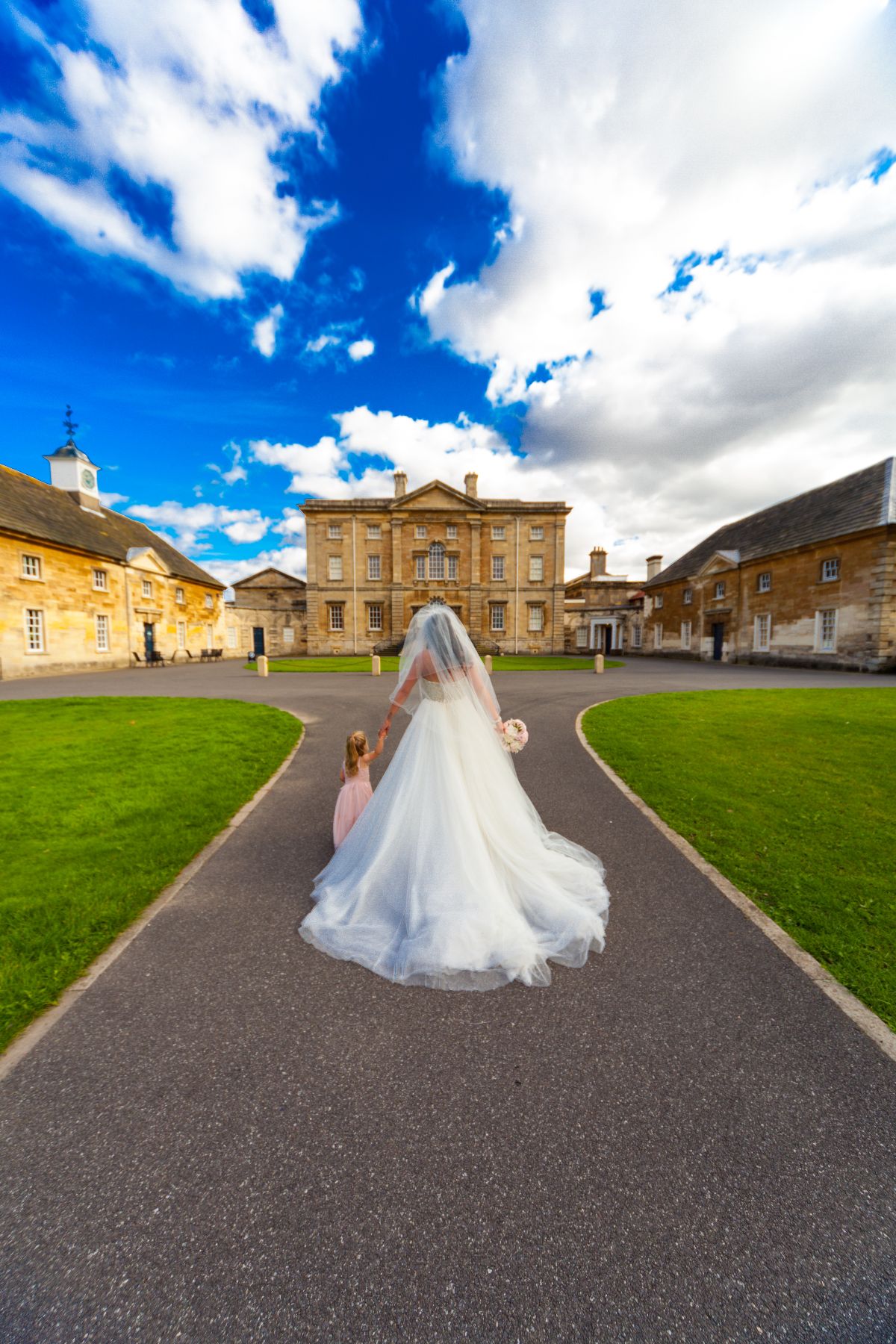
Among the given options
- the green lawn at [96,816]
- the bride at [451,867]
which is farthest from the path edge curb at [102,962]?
the bride at [451,867]

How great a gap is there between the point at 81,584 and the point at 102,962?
2857 cm

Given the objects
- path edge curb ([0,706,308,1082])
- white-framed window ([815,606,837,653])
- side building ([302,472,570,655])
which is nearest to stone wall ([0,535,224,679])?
side building ([302,472,570,655])

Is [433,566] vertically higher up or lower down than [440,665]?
higher up

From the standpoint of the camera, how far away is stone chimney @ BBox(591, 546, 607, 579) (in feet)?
171

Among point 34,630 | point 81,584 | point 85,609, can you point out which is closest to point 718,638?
point 85,609

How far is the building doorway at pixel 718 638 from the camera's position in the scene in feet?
108

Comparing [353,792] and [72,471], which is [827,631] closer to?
[353,792]

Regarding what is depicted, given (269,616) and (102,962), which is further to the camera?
(269,616)

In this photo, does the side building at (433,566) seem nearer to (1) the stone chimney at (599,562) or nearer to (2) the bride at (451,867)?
(1) the stone chimney at (599,562)

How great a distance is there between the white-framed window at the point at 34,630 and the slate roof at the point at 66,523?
3327 millimetres

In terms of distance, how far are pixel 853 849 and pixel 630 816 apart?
6.35 ft

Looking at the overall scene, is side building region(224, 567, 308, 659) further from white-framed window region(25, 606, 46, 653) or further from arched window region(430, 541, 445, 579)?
white-framed window region(25, 606, 46, 653)

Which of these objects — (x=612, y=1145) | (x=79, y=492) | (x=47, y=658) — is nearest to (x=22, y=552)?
(x=47, y=658)

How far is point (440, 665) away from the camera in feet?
12.9
